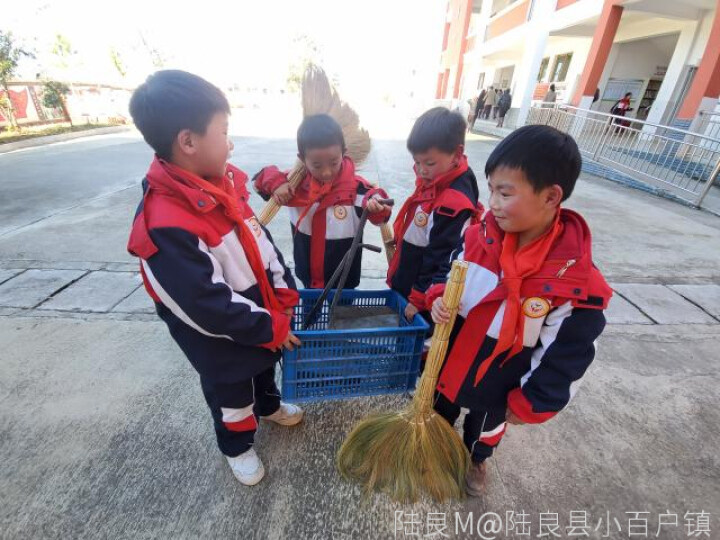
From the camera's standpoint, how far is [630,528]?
4.76 ft

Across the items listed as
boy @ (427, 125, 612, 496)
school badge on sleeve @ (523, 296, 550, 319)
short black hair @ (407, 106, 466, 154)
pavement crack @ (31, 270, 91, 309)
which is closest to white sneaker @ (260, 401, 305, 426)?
boy @ (427, 125, 612, 496)

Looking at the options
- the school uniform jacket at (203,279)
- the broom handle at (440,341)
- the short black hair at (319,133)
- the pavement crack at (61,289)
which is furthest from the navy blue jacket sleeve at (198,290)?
the pavement crack at (61,289)

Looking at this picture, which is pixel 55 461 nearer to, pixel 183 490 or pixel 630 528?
pixel 183 490

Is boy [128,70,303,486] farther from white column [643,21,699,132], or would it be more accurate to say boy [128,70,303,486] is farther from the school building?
white column [643,21,699,132]

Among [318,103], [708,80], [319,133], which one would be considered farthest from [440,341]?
[708,80]

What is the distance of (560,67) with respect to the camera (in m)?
14.4

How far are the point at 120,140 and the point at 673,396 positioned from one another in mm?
13531

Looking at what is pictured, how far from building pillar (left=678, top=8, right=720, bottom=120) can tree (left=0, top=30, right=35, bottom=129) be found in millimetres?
16768

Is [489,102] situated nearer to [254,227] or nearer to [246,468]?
[254,227]

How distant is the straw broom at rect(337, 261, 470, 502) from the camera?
149cm

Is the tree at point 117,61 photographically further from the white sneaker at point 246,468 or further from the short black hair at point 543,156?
the short black hair at point 543,156

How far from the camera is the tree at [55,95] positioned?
12.5 meters

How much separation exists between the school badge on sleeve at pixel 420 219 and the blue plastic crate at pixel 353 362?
1.61 ft

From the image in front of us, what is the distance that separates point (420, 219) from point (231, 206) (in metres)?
0.91
